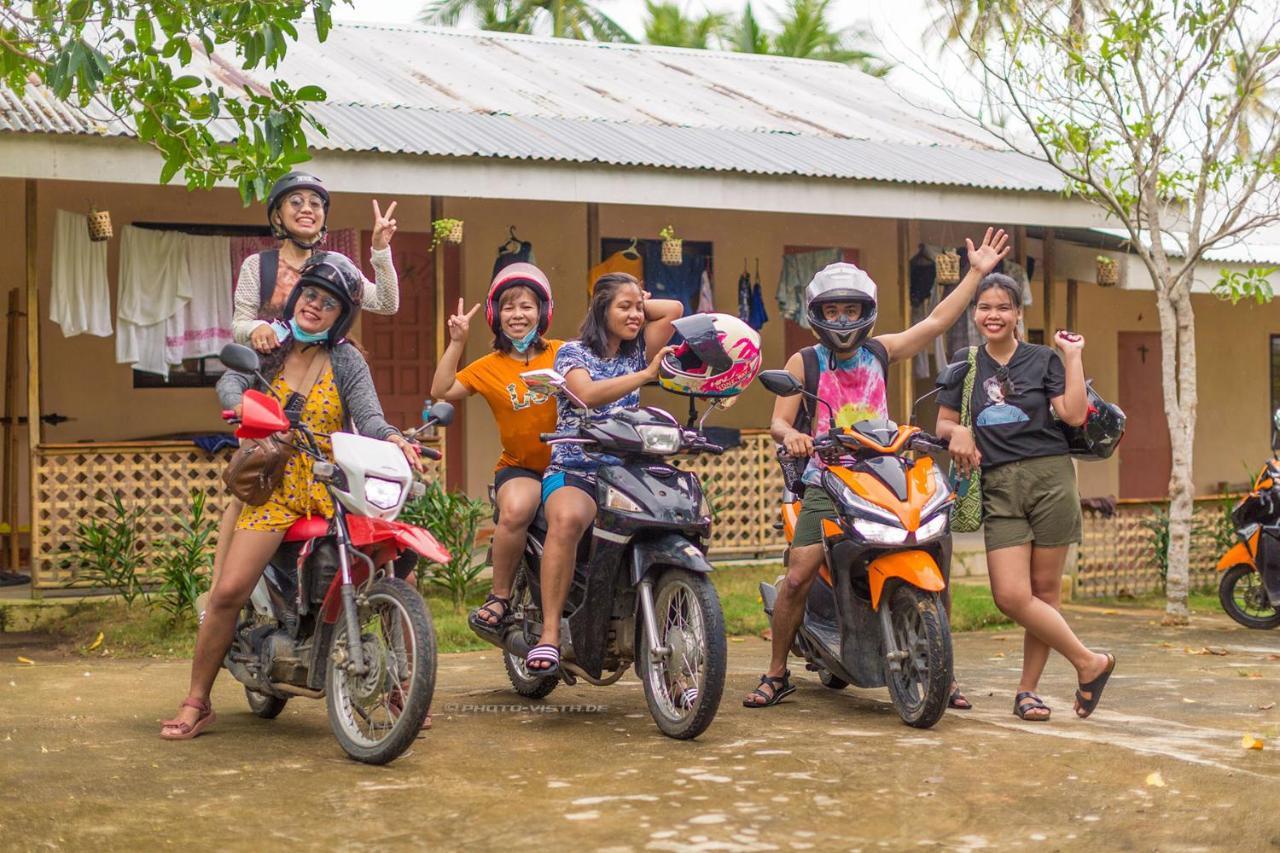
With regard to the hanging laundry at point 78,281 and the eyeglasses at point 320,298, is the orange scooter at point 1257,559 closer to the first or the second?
the eyeglasses at point 320,298

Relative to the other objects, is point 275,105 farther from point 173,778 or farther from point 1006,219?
point 1006,219

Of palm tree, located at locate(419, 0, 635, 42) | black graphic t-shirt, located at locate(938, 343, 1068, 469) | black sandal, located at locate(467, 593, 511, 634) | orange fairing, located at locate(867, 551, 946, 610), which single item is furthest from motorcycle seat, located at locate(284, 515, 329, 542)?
palm tree, located at locate(419, 0, 635, 42)

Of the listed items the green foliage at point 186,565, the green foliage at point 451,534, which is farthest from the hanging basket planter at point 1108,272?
the green foliage at point 186,565

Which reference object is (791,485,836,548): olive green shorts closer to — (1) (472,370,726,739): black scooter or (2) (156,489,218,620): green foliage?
(1) (472,370,726,739): black scooter

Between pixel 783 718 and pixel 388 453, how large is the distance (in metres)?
1.94

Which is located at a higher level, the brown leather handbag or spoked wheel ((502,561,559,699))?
the brown leather handbag

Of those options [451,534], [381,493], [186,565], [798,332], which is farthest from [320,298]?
[798,332]

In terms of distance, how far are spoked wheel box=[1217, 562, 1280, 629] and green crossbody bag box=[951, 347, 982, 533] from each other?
4.92 m

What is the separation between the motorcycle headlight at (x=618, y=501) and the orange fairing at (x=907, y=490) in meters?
0.85

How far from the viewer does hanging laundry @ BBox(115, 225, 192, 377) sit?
11078mm

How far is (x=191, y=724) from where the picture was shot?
18.8 ft

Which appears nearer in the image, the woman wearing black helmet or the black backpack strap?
the woman wearing black helmet

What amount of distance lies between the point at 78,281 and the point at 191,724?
5860mm

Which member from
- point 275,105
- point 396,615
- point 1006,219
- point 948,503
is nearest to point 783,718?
point 948,503
